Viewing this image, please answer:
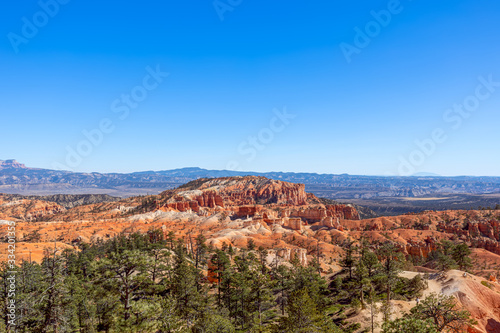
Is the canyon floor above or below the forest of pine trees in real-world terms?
below

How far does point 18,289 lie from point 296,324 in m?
29.5

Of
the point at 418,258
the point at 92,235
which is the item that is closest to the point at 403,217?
the point at 418,258

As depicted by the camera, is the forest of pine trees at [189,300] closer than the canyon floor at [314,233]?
Yes

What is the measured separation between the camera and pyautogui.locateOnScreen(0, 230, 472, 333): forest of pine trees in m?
18.9

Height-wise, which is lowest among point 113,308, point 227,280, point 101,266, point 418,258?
point 418,258

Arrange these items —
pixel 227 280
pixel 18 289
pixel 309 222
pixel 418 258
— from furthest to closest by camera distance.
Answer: pixel 309 222
pixel 418 258
pixel 227 280
pixel 18 289

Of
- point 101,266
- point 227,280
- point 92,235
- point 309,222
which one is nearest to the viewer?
point 101,266

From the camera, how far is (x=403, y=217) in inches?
5177

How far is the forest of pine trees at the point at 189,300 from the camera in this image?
745 inches

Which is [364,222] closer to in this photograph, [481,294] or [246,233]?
[246,233]

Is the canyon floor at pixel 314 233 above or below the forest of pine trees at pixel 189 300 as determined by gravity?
below

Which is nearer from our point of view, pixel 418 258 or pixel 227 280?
pixel 227 280

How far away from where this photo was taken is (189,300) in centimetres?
3184

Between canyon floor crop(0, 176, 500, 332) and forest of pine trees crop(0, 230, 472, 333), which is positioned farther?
canyon floor crop(0, 176, 500, 332)
